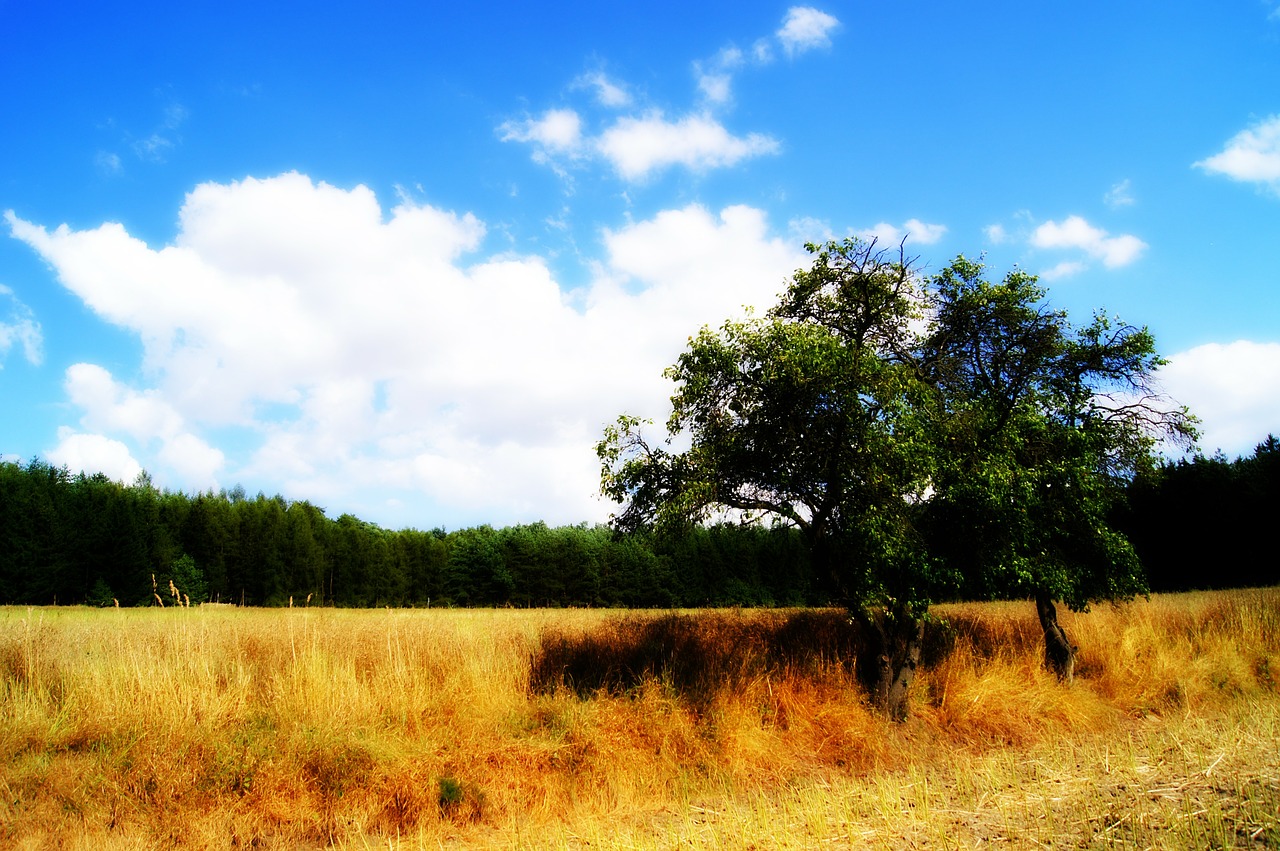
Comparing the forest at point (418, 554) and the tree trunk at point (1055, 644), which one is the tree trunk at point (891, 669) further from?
the forest at point (418, 554)

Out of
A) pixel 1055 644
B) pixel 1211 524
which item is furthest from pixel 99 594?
pixel 1211 524

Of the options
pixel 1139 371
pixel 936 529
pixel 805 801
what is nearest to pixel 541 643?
pixel 805 801

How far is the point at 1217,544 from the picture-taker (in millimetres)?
40188

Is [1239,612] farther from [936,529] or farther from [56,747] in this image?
[56,747]

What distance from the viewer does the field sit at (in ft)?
20.4

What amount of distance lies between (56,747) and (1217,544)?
53965 millimetres

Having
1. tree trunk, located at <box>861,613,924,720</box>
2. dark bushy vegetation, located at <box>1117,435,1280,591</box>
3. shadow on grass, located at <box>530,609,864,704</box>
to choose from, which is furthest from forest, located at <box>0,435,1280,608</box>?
tree trunk, located at <box>861,613,924,720</box>

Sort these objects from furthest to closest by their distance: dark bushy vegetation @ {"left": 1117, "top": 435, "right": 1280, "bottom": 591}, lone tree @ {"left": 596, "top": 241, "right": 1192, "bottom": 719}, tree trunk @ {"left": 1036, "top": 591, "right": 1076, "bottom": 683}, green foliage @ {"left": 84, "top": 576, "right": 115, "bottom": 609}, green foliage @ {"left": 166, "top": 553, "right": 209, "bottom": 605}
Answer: dark bushy vegetation @ {"left": 1117, "top": 435, "right": 1280, "bottom": 591}, green foliage @ {"left": 84, "top": 576, "right": 115, "bottom": 609}, green foliage @ {"left": 166, "top": 553, "right": 209, "bottom": 605}, tree trunk @ {"left": 1036, "top": 591, "right": 1076, "bottom": 683}, lone tree @ {"left": 596, "top": 241, "right": 1192, "bottom": 719}

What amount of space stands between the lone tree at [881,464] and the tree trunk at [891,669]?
0.11 ft

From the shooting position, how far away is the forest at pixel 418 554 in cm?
3697

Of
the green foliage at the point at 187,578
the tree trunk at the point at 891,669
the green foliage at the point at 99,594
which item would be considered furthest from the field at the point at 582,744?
the green foliage at the point at 99,594

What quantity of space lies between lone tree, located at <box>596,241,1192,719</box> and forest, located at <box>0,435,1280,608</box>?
13.8 meters

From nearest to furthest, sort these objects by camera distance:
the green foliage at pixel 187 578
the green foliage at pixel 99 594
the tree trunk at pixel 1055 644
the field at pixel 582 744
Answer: the field at pixel 582 744
the tree trunk at pixel 1055 644
the green foliage at pixel 187 578
the green foliage at pixel 99 594

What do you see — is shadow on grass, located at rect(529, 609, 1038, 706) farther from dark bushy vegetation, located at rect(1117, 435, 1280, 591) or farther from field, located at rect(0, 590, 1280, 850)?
dark bushy vegetation, located at rect(1117, 435, 1280, 591)
